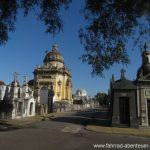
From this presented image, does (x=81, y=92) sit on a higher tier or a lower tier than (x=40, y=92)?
higher

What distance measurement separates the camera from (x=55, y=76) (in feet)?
289

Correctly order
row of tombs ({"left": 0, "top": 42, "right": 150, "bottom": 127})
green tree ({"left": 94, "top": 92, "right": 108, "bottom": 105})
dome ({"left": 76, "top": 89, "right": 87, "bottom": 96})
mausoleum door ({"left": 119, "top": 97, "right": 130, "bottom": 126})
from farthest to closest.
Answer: dome ({"left": 76, "top": 89, "right": 87, "bottom": 96}), green tree ({"left": 94, "top": 92, "right": 108, "bottom": 105}), mausoleum door ({"left": 119, "top": 97, "right": 130, "bottom": 126}), row of tombs ({"left": 0, "top": 42, "right": 150, "bottom": 127})

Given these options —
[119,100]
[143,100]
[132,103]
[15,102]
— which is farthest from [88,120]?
[143,100]

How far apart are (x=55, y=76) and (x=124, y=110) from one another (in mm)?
62202

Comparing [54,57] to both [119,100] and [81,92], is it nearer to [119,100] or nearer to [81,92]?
[119,100]

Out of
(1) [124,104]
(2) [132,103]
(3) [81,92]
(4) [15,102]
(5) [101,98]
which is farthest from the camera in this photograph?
(3) [81,92]

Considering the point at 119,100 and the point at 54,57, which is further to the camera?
the point at 54,57

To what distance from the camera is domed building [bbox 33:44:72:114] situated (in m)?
87.0

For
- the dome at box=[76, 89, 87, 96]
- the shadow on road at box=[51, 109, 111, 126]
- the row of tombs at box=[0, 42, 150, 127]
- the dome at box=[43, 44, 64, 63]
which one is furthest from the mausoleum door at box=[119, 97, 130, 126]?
the dome at box=[76, 89, 87, 96]

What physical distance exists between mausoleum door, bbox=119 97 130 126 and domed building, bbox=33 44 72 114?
5658 cm

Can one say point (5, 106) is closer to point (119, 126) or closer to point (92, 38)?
point (119, 126)

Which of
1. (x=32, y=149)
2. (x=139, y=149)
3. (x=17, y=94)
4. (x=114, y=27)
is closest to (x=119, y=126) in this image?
(x=139, y=149)

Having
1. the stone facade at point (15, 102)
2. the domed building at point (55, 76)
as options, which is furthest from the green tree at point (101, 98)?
the stone facade at point (15, 102)

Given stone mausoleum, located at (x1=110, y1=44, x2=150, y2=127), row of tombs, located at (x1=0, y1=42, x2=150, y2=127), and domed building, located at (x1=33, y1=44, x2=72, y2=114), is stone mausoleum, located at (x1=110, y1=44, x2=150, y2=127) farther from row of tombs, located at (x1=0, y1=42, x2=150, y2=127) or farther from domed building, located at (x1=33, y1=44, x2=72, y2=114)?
domed building, located at (x1=33, y1=44, x2=72, y2=114)
